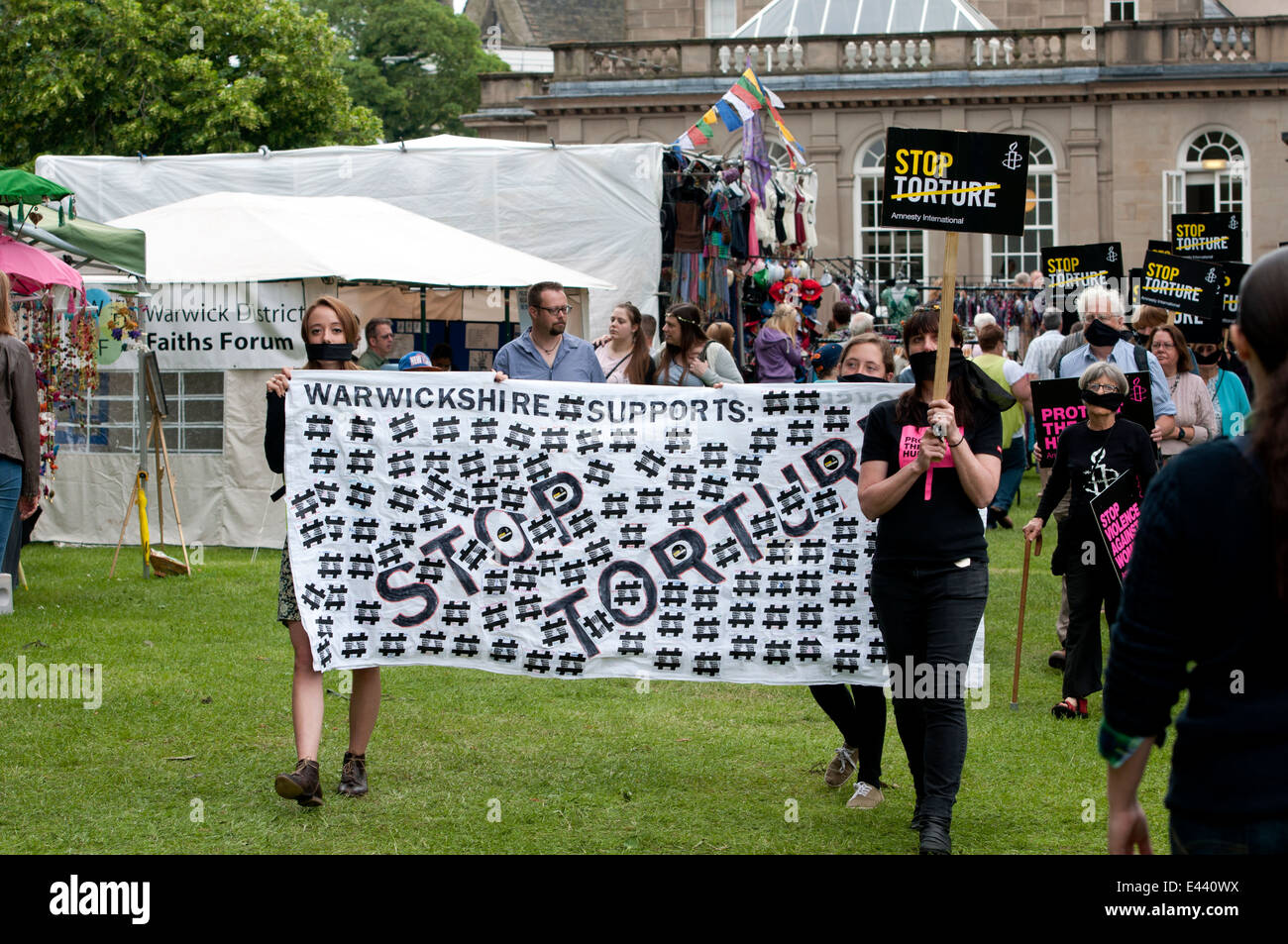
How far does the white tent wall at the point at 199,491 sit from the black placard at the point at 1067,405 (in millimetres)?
7830

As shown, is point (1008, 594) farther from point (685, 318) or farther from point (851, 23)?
point (851, 23)

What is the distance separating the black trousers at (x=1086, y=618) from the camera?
8.24 metres

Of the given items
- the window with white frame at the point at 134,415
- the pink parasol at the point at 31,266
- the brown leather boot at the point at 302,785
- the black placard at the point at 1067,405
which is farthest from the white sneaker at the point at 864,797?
the window with white frame at the point at 134,415

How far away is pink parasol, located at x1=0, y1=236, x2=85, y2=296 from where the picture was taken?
11.1 m

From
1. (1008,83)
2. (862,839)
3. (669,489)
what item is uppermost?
(1008,83)

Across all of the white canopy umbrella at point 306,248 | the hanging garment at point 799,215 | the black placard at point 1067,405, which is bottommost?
the black placard at point 1067,405

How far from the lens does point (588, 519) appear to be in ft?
22.7

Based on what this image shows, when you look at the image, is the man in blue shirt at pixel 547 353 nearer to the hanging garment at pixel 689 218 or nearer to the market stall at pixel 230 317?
the market stall at pixel 230 317

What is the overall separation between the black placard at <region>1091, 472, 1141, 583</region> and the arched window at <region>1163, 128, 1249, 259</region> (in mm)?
31651

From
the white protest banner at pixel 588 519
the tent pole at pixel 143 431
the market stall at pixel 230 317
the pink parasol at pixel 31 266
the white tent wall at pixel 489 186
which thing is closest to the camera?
the white protest banner at pixel 588 519

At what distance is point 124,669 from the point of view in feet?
30.5

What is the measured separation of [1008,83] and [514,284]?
27.3 metres

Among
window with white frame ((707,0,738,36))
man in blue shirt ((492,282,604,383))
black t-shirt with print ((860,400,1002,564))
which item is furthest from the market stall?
window with white frame ((707,0,738,36))
